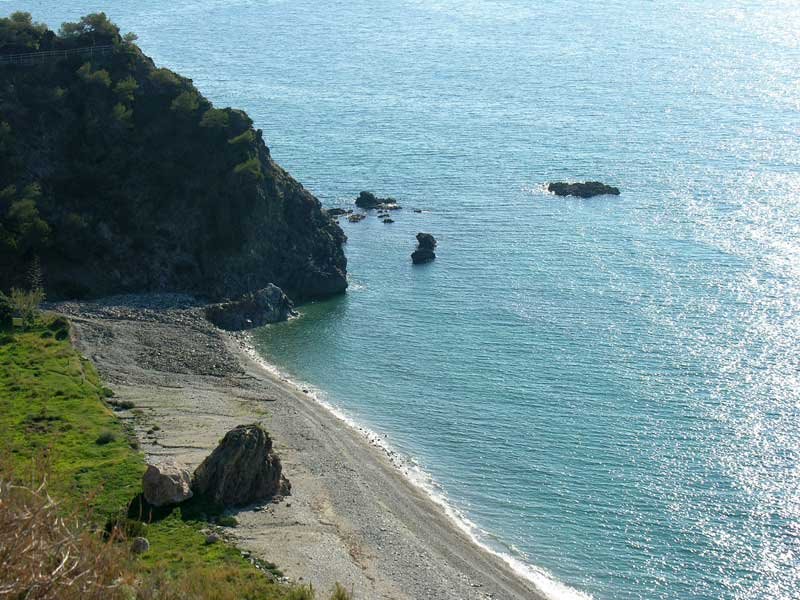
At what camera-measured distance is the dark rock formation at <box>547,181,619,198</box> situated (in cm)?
14312

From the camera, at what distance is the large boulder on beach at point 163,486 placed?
59438mm

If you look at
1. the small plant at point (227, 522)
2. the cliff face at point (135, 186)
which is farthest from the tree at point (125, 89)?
the small plant at point (227, 522)

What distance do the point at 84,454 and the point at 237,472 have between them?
10.8 metres

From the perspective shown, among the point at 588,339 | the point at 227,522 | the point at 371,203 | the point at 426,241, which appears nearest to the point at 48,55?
the point at 426,241

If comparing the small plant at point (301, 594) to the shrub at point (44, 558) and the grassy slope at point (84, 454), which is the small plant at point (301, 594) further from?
the shrub at point (44, 558)

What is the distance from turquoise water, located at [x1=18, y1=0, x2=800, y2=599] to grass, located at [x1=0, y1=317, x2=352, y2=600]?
18.5m

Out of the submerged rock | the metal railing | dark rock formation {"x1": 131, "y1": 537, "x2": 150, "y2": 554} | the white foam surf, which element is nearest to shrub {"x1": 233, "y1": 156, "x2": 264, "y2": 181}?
the white foam surf

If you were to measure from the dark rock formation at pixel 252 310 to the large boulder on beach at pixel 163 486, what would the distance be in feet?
126

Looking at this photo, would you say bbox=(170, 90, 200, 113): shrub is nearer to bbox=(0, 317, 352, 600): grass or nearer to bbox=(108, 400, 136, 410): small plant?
bbox=(0, 317, 352, 600): grass

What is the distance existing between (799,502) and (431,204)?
79687mm

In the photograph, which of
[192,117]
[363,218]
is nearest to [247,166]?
[192,117]

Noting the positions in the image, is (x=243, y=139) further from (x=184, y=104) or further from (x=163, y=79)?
(x=163, y=79)

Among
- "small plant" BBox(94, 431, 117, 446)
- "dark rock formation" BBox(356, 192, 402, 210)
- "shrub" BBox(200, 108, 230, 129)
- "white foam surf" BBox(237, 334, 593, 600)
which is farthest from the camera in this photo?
"dark rock formation" BBox(356, 192, 402, 210)

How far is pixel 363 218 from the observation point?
13275 centimetres
